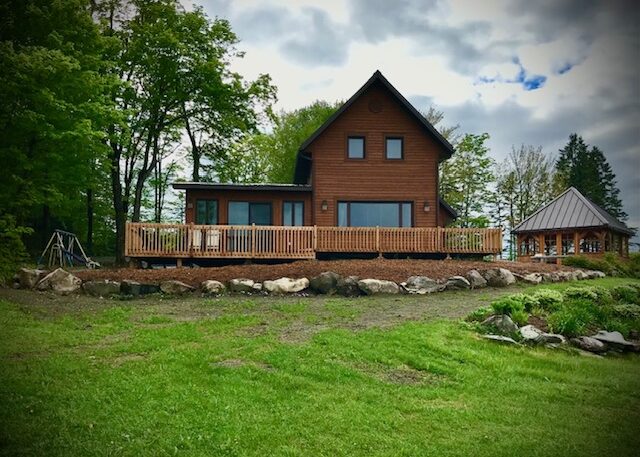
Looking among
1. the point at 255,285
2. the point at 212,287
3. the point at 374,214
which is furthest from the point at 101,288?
the point at 374,214

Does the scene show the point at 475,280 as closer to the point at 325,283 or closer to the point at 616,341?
the point at 325,283

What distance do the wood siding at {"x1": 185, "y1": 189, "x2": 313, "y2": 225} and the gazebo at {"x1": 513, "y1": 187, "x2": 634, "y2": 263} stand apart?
14419mm

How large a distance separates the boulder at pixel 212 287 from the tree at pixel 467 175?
23.9 meters

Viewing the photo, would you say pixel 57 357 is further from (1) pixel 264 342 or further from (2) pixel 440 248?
(2) pixel 440 248

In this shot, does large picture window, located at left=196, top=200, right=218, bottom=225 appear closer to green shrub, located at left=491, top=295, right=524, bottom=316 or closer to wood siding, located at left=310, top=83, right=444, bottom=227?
wood siding, located at left=310, top=83, right=444, bottom=227

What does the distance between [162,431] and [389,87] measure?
18641 millimetres

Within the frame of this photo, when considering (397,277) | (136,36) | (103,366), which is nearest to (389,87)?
(397,277)

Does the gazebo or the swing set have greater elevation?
the gazebo

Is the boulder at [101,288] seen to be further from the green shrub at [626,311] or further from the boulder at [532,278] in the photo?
the boulder at [532,278]

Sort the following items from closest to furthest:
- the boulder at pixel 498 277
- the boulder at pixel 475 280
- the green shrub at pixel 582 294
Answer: the green shrub at pixel 582 294
the boulder at pixel 475 280
the boulder at pixel 498 277

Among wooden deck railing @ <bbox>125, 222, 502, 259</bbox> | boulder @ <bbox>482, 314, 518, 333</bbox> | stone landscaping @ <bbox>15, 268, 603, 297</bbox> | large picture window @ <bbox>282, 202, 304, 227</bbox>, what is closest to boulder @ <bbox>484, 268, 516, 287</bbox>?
stone landscaping @ <bbox>15, 268, 603, 297</bbox>

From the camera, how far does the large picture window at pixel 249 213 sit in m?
20.9

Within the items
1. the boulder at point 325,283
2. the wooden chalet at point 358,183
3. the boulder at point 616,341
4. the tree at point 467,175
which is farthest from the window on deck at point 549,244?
the boulder at point 616,341

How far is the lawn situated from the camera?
415cm
